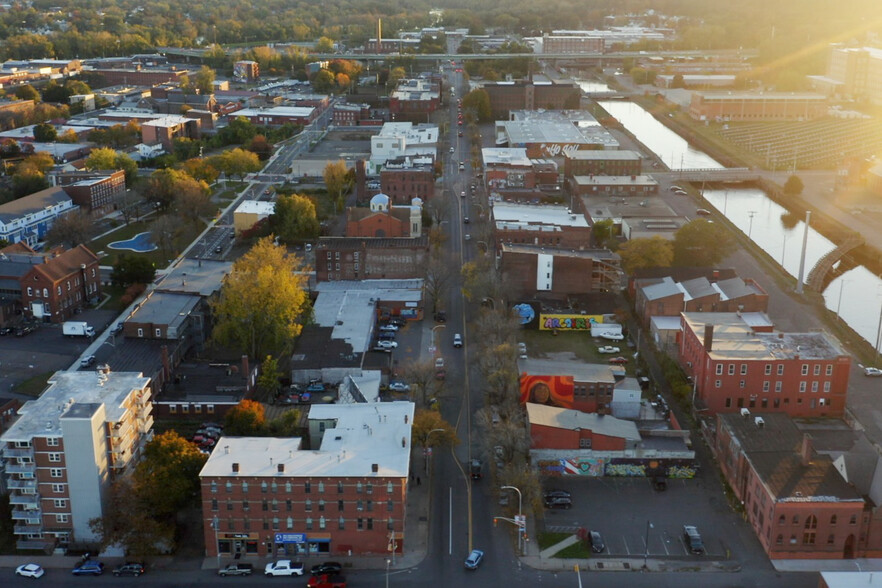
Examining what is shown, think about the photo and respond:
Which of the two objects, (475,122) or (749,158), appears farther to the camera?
(475,122)

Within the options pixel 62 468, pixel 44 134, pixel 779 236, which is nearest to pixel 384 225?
pixel 779 236

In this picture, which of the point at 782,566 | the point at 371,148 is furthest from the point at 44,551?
the point at 371,148

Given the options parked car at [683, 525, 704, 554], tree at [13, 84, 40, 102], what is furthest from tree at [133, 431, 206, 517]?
tree at [13, 84, 40, 102]

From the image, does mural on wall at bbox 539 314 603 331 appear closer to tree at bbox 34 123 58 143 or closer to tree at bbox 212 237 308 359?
tree at bbox 212 237 308 359

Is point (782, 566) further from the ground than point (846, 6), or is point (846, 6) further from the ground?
point (846, 6)

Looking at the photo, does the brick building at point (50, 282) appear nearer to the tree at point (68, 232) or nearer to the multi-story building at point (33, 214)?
the tree at point (68, 232)

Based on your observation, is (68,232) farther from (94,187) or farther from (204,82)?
(204,82)

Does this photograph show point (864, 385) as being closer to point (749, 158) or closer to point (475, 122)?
point (749, 158)
